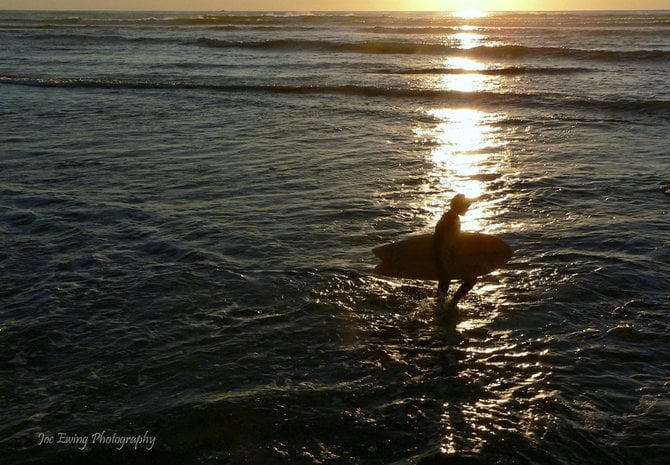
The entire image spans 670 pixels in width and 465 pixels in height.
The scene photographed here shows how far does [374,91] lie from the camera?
24.2m

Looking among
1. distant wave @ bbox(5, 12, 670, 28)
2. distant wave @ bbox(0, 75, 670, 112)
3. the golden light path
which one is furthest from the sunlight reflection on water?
distant wave @ bbox(5, 12, 670, 28)

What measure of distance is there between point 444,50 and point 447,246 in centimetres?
3531

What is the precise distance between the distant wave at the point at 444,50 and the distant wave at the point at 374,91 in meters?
12.4

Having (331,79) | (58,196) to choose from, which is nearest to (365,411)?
(58,196)

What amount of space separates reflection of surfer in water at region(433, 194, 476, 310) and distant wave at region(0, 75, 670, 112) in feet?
47.4

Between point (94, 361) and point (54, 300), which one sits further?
point (54, 300)

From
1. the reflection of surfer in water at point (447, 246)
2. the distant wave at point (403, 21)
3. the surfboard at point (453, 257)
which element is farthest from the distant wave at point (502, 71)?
the distant wave at point (403, 21)

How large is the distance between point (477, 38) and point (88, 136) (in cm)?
3967

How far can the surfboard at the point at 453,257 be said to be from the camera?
7453 millimetres

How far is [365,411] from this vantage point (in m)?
5.66

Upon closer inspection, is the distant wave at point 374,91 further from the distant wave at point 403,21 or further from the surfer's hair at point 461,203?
the distant wave at point 403,21

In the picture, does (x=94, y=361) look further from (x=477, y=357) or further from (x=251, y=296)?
(x=477, y=357)

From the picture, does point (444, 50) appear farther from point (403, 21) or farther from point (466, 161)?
point (403, 21)

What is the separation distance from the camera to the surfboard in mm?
7453
